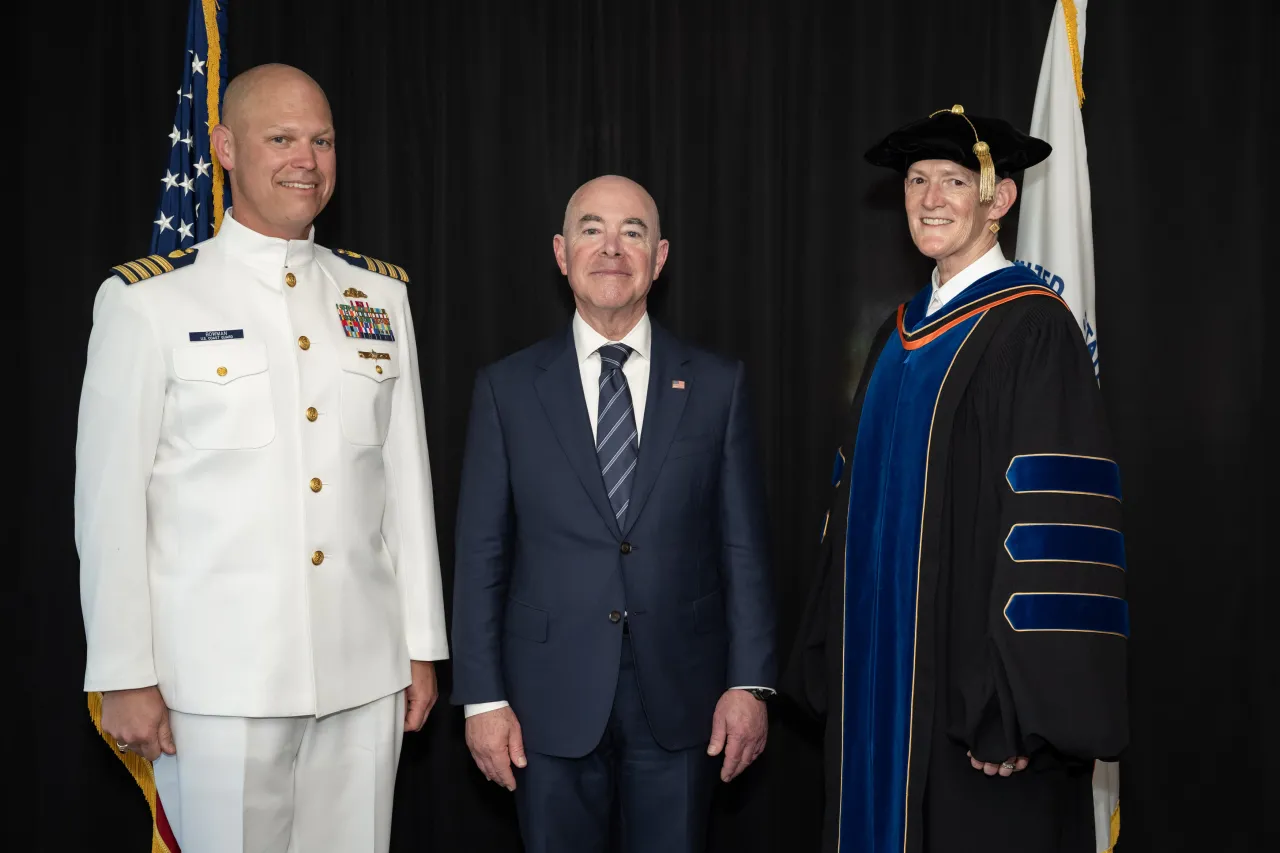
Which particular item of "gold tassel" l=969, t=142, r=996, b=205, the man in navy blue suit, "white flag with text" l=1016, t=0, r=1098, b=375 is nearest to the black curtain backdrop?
"white flag with text" l=1016, t=0, r=1098, b=375

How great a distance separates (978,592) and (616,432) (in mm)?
874

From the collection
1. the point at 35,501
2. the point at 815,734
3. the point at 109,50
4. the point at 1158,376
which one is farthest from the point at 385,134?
the point at 1158,376

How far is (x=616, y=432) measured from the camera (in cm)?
239

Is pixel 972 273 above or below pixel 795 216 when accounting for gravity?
below

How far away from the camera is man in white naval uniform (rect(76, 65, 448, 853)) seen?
202cm

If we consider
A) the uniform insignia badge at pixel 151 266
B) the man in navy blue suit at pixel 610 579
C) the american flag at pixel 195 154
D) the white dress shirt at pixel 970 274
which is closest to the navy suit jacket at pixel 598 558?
the man in navy blue suit at pixel 610 579

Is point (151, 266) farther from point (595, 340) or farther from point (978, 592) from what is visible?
point (978, 592)

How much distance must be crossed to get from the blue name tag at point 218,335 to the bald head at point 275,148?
0.25 meters

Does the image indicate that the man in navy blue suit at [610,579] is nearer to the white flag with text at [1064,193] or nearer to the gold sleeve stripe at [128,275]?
the gold sleeve stripe at [128,275]

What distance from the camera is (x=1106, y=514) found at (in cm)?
200

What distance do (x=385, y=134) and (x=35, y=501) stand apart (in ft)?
5.11

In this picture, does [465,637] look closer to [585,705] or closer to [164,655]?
[585,705]

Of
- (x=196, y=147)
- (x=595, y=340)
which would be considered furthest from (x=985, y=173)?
(x=196, y=147)

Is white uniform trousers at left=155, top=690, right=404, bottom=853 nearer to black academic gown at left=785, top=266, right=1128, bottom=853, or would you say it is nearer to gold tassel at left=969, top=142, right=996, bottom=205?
black academic gown at left=785, top=266, right=1128, bottom=853
